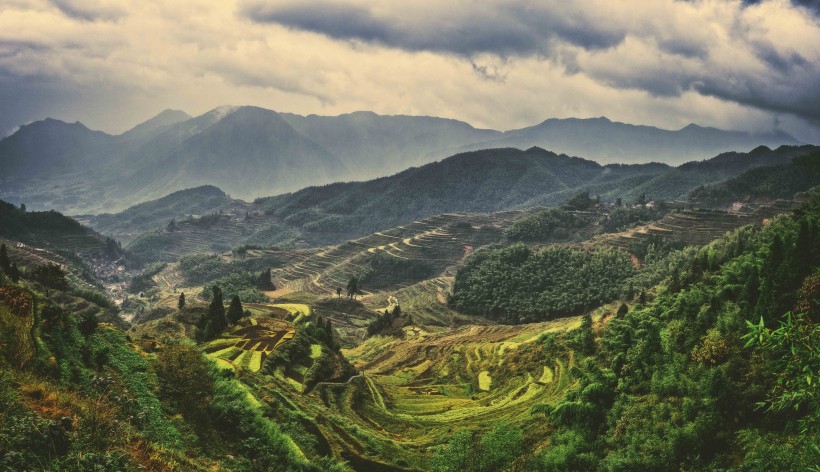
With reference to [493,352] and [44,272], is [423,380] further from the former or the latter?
[44,272]

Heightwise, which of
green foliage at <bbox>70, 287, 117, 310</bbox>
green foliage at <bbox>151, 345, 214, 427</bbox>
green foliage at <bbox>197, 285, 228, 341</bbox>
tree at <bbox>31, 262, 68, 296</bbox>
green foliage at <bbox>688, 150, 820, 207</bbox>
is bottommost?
green foliage at <bbox>70, 287, 117, 310</bbox>

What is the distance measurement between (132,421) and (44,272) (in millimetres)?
46390

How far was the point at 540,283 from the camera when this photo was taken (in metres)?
121

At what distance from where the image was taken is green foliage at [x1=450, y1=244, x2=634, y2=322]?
108125 mm

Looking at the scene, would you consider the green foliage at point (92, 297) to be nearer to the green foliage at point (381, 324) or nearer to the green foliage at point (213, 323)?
the green foliage at point (381, 324)

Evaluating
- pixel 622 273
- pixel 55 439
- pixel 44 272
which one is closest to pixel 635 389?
pixel 55 439

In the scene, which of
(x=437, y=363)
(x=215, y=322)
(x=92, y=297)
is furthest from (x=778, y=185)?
(x=92, y=297)

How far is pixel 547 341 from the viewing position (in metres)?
59.6

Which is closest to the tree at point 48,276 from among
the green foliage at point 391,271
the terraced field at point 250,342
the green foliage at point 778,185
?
the terraced field at point 250,342

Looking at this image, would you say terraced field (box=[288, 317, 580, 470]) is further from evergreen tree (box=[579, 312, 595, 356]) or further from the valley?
evergreen tree (box=[579, 312, 595, 356])

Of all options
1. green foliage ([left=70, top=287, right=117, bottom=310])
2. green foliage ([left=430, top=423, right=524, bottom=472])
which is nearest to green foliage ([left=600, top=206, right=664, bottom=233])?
green foliage ([left=70, top=287, right=117, bottom=310])

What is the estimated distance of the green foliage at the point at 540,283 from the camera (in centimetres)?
10812

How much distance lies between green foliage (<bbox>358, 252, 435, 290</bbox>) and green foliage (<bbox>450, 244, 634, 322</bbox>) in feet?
110

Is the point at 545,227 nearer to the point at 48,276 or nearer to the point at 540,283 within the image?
the point at 540,283
